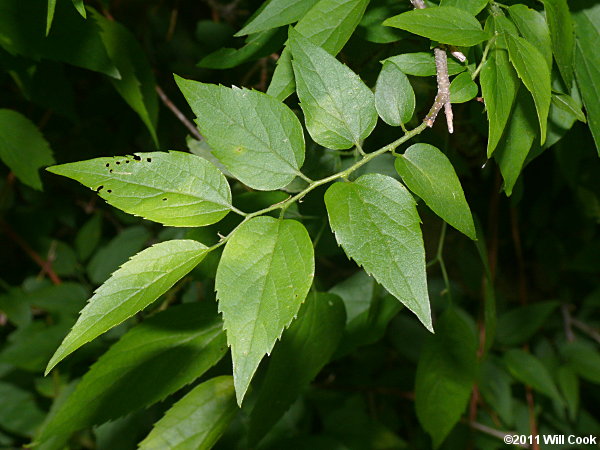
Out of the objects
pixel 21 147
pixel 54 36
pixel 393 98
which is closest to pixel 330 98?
pixel 393 98

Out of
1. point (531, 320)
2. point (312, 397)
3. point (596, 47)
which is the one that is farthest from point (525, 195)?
point (596, 47)

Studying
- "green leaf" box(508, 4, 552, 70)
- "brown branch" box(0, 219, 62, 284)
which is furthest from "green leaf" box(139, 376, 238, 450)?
"brown branch" box(0, 219, 62, 284)

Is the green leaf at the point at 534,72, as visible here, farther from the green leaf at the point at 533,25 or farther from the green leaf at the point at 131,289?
the green leaf at the point at 131,289

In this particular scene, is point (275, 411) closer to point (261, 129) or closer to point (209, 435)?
point (209, 435)

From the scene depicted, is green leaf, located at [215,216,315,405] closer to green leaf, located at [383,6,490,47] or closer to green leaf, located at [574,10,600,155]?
green leaf, located at [383,6,490,47]

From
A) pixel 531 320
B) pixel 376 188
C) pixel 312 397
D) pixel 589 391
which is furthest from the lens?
pixel 589 391

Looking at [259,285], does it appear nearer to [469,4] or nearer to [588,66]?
[469,4]

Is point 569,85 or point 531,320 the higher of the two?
point 569,85

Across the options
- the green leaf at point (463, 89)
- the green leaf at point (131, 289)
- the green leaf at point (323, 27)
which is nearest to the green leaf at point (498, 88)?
the green leaf at point (463, 89)
